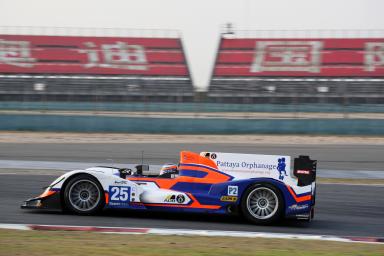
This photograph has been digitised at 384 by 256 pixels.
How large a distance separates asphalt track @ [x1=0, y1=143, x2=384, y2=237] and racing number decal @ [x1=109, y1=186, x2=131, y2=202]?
0.27 meters

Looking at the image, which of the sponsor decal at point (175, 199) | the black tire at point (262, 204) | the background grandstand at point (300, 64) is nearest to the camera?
the black tire at point (262, 204)

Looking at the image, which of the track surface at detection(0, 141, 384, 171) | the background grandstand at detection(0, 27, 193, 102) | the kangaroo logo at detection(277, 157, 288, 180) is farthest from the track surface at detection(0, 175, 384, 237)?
the background grandstand at detection(0, 27, 193, 102)

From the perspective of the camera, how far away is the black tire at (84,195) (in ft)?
28.4

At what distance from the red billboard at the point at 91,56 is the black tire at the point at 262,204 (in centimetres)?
4280

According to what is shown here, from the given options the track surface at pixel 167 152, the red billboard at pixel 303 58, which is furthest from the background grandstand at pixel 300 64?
the track surface at pixel 167 152

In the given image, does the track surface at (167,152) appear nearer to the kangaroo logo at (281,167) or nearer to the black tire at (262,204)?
the kangaroo logo at (281,167)

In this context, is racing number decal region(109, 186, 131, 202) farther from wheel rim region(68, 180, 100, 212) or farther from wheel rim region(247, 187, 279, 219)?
wheel rim region(247, 187, 279, 219)

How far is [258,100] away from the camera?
35938mm

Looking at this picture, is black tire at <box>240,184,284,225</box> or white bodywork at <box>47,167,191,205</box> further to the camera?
white bodywork at <box>47,167,191,205</box>

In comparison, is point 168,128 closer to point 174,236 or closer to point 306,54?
point 174,236

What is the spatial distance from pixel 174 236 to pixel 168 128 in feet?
57.6

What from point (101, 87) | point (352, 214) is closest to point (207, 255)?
point (352, 214)

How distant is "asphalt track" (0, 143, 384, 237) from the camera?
8359 millimetres

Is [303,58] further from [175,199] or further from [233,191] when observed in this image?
[175,199]
